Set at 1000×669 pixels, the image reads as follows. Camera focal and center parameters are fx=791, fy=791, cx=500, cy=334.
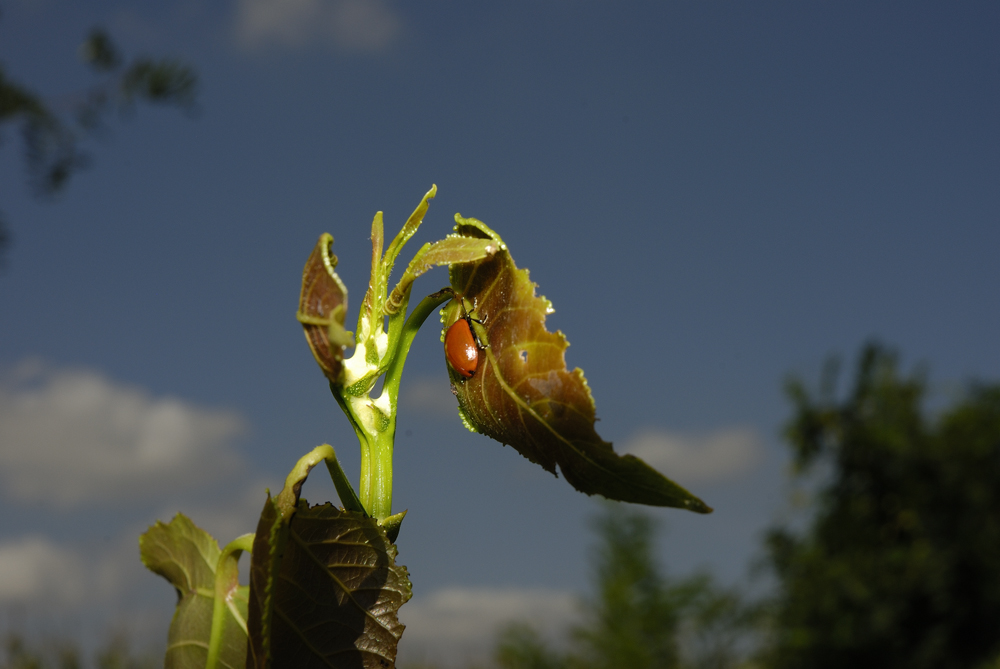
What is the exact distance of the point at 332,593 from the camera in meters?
0.53

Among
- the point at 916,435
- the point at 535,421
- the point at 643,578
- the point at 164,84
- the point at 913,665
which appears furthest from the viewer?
the point at 643,578

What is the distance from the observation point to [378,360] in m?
0.55

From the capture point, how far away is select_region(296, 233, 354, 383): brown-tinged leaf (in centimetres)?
45

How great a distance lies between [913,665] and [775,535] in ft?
5.50

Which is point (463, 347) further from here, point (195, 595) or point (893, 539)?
point (893, 539)

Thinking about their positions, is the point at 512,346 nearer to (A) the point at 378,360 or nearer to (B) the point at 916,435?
(A) the point at 378,360

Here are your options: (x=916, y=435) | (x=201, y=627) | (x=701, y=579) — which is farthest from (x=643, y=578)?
(x=201, y=627)

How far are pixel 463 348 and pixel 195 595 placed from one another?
30 cm

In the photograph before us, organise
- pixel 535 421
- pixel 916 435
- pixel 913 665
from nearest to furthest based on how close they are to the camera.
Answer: pixel 535 421 < pixel 913 665 < pixel 916 435

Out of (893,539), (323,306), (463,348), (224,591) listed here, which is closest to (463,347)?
(463,348)

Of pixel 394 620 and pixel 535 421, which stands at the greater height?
pixel 535 421

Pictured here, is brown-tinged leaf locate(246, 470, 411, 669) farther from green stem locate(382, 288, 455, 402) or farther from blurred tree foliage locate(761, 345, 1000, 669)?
blurred tree foliage locate(761, 345, 1000, 669)

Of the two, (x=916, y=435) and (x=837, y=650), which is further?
(x=916, y=435)

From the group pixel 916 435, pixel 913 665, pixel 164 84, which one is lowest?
pixel 913 665
